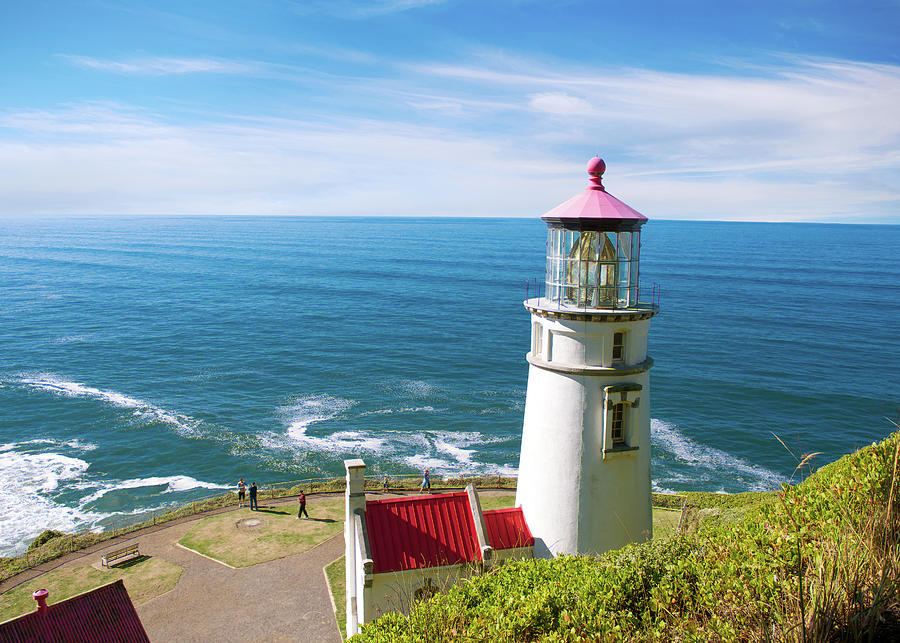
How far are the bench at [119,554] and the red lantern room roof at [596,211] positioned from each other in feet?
65.8

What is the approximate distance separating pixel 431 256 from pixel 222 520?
131 meters

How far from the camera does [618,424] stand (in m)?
15.3

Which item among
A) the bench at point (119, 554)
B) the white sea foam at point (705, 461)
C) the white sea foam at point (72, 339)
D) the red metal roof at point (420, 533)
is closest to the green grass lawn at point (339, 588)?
the red metal roof at point (420, 533)

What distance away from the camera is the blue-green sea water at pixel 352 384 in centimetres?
3638

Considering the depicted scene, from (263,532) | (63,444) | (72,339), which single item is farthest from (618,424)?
(72,339)

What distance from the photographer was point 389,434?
41000 millimetres

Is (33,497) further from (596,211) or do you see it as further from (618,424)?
(596,211)

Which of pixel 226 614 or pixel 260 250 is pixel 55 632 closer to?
pixel 226 614

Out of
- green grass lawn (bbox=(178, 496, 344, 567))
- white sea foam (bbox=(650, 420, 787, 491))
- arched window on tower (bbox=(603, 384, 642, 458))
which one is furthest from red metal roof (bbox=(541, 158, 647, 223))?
white sea foam (bbox=(650, 420, 787, 491))

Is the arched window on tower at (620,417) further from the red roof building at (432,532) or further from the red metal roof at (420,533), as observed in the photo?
the red metal roof at (420,533)

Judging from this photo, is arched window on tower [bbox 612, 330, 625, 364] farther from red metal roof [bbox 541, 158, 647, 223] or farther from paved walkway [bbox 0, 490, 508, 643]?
paved walkway [bbox 0, 490, 508, 643]

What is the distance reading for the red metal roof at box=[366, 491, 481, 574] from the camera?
49.1 ft

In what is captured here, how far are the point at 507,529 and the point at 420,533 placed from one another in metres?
2.36

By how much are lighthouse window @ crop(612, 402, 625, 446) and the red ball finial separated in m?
5.57
